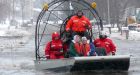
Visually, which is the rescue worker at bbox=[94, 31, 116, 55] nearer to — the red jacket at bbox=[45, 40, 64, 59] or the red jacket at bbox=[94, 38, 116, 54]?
the red jacket at bbox=[94, 38, 116, 54]

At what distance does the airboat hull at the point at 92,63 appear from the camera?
16922 millimetres

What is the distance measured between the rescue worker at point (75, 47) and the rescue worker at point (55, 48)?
3.89 feet

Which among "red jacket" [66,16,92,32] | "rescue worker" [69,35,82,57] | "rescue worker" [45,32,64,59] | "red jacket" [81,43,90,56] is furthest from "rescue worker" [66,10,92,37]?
"red jacket" [81,43,90,56]

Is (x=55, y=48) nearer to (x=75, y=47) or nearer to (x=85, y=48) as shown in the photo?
(x=75, y=47)

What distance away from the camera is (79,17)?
63.0ft

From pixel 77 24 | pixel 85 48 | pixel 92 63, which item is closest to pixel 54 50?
pixel 77 24

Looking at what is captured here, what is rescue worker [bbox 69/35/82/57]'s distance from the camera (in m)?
17.9

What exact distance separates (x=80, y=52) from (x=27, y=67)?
3.75m

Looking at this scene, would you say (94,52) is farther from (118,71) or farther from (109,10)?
(109,10)

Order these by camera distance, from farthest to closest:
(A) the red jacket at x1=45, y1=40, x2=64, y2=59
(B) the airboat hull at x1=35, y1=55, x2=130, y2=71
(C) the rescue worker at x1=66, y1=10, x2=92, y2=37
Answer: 1. (A) the red jacket at x1=45, y1=40, x2=64, y2=59
2. (C) the rescue worker at x1=66, y1=10, x2=92, y2=37
3. (B) the airboat hull at x1=35, y1=55, x2=130, y2=71

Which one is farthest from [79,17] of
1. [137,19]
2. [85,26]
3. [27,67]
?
[137,19]

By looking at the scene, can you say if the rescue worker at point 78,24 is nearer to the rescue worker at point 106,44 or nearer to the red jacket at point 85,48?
the rescue worker at point 106,44

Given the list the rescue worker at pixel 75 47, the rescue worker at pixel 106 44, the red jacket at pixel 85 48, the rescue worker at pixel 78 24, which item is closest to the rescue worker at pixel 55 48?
the rescue worker at pixel 78 24

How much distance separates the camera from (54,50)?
19.3 m
